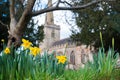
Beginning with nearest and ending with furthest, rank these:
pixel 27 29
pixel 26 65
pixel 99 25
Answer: pixel 26 65, pixel 27 29, pixel 99 25

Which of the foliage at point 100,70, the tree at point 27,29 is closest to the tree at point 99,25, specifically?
the tree at point 27,29

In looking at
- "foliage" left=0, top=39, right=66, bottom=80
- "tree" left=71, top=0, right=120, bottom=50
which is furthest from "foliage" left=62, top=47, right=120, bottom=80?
"tree" left=71, top=0, right=120, bottom=50

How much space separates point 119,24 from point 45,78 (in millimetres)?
21082

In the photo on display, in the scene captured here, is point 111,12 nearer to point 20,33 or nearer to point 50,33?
point 20,33

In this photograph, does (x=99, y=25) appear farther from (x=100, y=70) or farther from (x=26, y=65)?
(x=26, y=65)

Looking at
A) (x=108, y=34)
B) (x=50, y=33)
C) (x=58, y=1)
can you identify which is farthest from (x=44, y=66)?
(x=50, y=33)

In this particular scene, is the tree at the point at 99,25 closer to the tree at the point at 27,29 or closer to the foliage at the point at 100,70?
the tree at the point at 27,29

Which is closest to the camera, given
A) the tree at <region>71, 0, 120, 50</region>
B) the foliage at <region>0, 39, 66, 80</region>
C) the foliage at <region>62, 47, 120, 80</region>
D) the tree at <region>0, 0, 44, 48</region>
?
the foliage at <region>0, 39, 66, 80</region>

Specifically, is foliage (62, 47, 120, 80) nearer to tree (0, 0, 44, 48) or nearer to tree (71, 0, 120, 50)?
tree (0, 0, 44, 48)

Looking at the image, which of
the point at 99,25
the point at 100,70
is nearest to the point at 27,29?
the point at 99,25

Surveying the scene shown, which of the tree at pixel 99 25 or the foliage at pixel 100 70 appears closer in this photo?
the foliage at pixel 100 70

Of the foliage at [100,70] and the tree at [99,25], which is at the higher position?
the foliage at [100,70]

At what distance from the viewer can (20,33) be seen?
829cm

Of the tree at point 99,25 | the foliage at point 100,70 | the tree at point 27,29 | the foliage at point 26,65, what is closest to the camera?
the foliage at point 26,65
